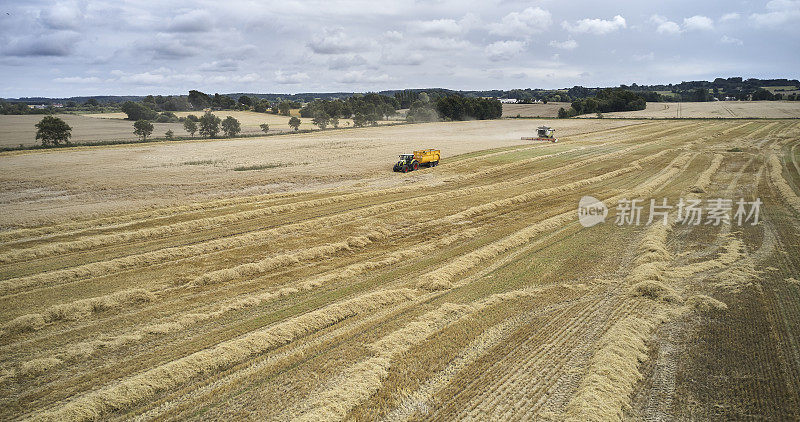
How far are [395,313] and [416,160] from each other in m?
24.5

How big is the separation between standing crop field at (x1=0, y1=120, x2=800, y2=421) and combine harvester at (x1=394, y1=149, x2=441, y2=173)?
1043 cm

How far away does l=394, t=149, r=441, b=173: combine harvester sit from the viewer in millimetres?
33062

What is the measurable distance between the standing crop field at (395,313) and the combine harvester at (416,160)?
10426mm

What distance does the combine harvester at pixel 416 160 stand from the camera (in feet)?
108

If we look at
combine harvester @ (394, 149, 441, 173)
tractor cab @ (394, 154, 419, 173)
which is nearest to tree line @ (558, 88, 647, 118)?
combine harvester @ (394, 149, 441, 173)

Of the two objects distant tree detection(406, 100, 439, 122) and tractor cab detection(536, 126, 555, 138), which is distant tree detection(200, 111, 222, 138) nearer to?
tractor cab detection(536, 126, 555, 138)

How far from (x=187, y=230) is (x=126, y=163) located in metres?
26.4

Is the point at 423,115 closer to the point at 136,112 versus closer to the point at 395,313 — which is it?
the point at 136,112

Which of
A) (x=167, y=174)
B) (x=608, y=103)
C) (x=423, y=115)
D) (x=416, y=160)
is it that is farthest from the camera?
(x=608, y=103)

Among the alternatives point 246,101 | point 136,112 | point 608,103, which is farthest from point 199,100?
point 608,103

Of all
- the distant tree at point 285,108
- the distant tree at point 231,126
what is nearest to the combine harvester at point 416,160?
the distant tree at point 231,126

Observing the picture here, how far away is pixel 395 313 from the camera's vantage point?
1065 centimetres

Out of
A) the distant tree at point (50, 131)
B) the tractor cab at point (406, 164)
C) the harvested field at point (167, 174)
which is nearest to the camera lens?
the harvested field at point (167, 174)

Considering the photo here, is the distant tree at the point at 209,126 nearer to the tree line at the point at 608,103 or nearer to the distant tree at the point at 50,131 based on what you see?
the distant tree at the point at 50,131
